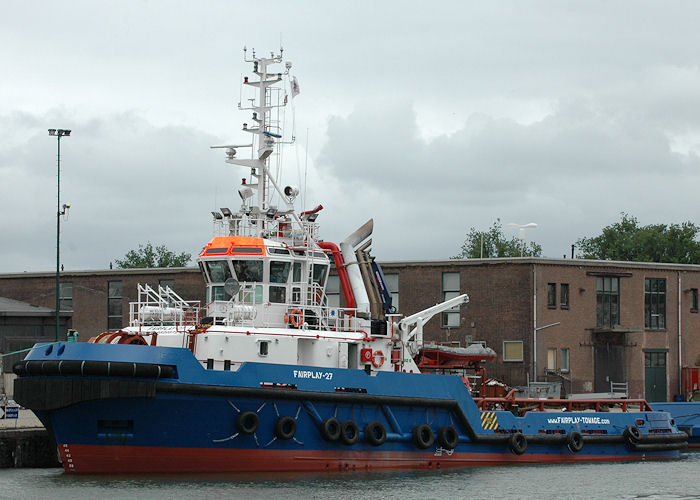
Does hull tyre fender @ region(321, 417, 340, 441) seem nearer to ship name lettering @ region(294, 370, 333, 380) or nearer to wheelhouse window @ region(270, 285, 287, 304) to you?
ship name lettering @ region(294, 370, 333, 380)

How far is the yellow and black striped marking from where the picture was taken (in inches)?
938

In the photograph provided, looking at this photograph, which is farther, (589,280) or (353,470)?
(589,280)

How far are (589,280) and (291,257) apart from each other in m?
Result: 18.0

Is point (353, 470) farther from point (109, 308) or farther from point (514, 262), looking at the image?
point (109, 308)

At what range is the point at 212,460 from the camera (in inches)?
795

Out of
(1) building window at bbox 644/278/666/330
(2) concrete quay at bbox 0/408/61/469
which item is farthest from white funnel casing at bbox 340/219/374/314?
(1) building window at bbox 644/278/666/330

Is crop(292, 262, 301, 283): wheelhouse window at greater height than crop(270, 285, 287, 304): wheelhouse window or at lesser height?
greater

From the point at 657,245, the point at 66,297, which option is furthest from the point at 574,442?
the point at 657,245

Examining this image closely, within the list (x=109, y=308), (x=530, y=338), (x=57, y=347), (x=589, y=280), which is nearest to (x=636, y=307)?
(x=589, y=280)

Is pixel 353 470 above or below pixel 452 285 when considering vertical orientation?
below

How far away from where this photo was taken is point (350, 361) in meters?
22.6

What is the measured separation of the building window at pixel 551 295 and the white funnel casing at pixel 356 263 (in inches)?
563

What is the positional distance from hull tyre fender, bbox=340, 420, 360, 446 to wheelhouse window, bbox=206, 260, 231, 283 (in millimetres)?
3932

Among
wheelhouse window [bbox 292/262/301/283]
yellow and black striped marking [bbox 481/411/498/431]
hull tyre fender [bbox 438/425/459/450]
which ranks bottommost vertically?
hull tyre fender [bbox 438/425/459/450]
